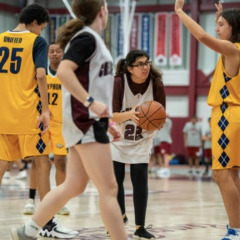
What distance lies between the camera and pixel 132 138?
19.1 ft

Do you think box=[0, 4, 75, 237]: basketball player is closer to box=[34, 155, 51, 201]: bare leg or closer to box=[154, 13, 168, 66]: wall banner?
box=[34, 155, 51, 201]: bare leg

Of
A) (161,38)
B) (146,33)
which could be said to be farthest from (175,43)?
(146,33)

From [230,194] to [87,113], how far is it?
1.64 metres

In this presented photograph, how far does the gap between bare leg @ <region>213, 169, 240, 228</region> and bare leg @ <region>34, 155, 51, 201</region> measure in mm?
1602

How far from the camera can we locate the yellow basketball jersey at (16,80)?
17.8 ft

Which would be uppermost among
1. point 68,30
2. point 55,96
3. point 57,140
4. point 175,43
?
point 175,43

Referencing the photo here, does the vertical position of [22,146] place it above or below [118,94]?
below

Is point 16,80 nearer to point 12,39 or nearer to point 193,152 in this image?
point 12,39

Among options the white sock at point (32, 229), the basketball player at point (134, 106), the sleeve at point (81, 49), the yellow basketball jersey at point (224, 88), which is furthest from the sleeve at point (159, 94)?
the white sock at point (32, 229)

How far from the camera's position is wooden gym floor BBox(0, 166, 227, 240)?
5.86 metres

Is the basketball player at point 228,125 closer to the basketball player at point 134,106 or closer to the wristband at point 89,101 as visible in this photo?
the basketball player at point 134,106

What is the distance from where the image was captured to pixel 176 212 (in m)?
7.61

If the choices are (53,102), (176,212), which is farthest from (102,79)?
(176,212)

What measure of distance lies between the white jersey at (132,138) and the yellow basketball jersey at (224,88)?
0.97m
